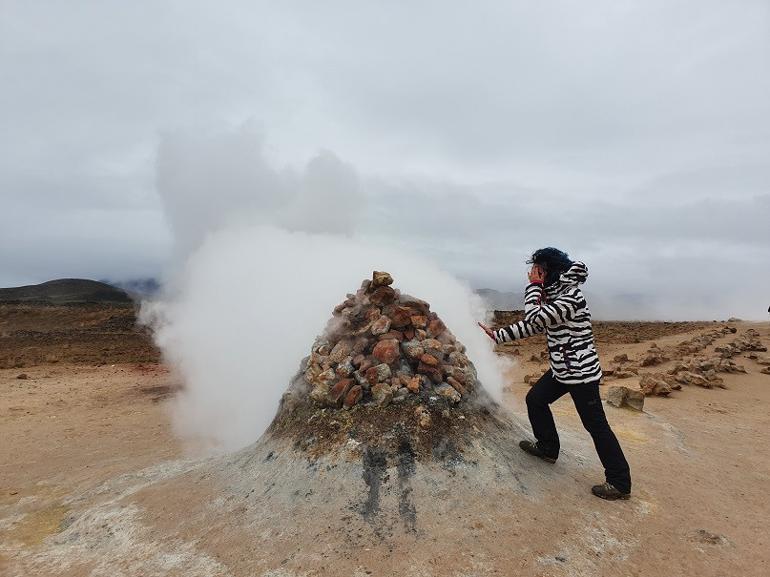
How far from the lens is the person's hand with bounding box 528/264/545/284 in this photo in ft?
13.8

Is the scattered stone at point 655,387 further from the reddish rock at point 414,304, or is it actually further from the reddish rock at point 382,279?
the reddish rock at point 382,279

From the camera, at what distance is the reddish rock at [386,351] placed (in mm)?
4742

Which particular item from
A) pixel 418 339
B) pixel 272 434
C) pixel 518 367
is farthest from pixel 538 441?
pixel 518 367

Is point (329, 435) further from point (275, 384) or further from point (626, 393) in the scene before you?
point (626, 393)

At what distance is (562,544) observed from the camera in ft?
11.5

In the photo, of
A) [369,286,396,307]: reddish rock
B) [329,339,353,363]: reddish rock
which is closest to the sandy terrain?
[329,339,353,363]: reddish rock

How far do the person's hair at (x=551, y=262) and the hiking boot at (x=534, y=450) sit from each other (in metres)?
1.61

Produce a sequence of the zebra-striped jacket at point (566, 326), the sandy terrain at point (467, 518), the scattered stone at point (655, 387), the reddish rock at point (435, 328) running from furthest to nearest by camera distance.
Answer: the scattered stone at point (655, 387) → the reddish rock at point (435, 328) → the zebra-striped jacket at point (566, 326) → the sandy terrain at point (467, 518)

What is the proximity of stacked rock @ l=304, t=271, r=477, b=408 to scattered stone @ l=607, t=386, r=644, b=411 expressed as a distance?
425 cm

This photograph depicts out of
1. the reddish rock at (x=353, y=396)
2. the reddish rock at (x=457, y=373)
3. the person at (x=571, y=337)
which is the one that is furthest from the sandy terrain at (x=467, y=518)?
the reddish rock at (x=353, y=396)

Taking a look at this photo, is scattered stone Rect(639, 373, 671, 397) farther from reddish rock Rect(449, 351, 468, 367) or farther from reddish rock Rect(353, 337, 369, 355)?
reddish rock Rect(353, 337, 369, 355)

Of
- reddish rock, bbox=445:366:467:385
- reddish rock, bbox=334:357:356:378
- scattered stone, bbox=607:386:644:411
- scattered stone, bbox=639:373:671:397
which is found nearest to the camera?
reddish rock, bbox=334:357:356:378

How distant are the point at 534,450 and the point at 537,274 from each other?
174 cm

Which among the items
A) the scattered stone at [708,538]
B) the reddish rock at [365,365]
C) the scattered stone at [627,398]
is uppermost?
the reddish rock at [365,365]
